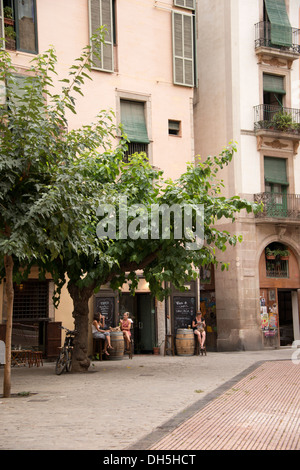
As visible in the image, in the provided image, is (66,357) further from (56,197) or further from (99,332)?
(56,197)

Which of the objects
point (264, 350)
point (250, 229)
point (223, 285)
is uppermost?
point (250, 229)

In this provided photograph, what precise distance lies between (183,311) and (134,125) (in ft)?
24.4

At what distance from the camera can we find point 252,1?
2894cm

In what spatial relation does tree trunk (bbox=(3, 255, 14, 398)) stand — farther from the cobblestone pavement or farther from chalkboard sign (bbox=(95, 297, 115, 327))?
chalkboard sign (bbox=(95, 297, 115, 327))

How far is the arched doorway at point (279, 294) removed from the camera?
27.7m

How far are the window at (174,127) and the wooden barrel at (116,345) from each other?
9.23 metres

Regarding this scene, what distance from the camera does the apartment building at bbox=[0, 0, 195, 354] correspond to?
893 inches

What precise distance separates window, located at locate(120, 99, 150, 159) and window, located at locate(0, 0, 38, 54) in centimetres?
417

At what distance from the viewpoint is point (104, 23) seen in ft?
80.6

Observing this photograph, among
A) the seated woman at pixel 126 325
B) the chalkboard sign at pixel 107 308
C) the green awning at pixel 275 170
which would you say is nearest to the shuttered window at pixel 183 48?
the green awning at pixel 275 170

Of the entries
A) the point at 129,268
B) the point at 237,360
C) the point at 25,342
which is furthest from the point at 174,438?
the point at 237,360

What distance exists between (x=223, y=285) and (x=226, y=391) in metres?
15.3

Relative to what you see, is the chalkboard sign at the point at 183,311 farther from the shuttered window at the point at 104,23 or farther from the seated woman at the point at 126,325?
the shuttered window at the point at 104,23
